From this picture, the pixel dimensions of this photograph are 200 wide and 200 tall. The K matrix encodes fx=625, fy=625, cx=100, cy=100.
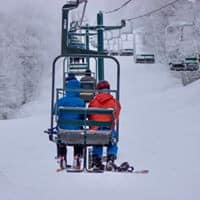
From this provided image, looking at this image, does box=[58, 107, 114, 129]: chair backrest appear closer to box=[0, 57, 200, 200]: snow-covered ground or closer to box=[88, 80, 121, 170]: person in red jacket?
box=[88, 80, 121, 170]: person in red jacket

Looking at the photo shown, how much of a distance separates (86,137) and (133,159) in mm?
4883

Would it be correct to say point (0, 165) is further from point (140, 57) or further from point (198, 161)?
point (140, 57)

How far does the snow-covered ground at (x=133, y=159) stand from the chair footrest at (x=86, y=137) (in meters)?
0.77

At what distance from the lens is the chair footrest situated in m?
6.69

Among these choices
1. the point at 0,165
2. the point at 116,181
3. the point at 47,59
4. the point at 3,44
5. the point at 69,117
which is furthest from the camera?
the point at 47,59

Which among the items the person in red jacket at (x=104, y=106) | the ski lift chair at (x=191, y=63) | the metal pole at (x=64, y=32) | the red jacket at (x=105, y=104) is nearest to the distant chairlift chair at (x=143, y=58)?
the ski lift chair at (x=191, y=63)

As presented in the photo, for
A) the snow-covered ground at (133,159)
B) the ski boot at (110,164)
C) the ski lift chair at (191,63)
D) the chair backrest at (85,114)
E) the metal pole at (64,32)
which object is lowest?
the snow-covered ground at (133,159)

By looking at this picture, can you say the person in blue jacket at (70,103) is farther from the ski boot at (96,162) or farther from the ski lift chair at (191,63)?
the ski lift chair at (191,63)

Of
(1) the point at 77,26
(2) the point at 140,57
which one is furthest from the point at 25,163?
(2) the point at 140,57

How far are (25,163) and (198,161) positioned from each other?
2.99m

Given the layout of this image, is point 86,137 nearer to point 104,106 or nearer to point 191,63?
point 104,106

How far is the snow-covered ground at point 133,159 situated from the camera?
24.8 feet

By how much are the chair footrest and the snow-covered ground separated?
2.52 feet

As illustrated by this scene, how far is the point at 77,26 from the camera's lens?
11.8 meters
